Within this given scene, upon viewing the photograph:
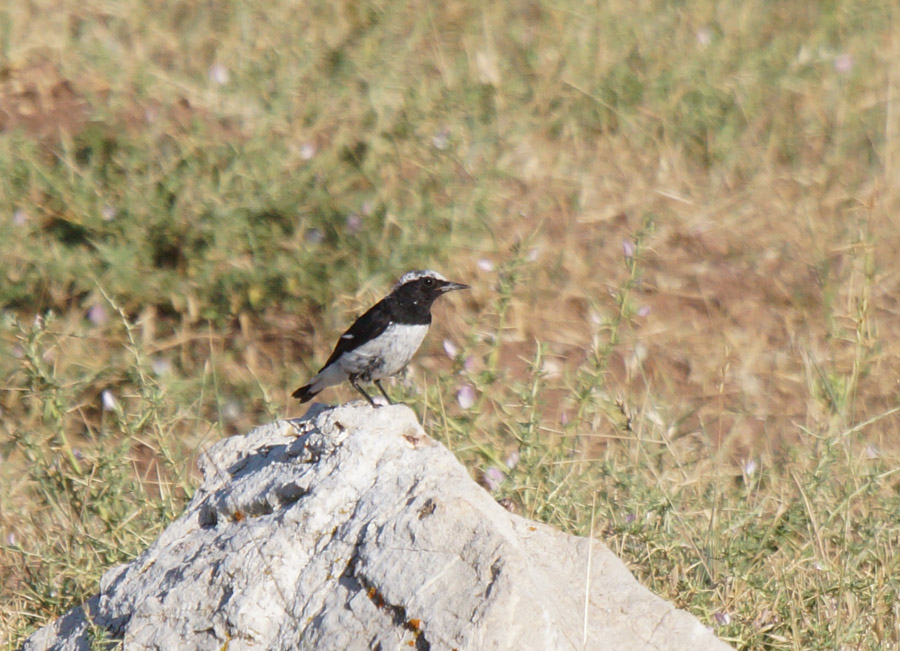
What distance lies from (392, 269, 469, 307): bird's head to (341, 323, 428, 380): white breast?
0.46 feet

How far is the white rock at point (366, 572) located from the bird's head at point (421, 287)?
1.50 m

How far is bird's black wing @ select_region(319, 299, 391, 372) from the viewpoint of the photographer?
197 inches

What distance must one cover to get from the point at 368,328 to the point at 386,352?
140mm

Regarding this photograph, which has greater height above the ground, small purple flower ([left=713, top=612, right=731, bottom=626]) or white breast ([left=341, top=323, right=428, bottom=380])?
white breast ([left=341, top=323, right=428, bottom=380])

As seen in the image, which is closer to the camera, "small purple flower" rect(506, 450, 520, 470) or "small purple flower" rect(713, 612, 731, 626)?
"small purple flower" rect(713, 612, 731, 626)

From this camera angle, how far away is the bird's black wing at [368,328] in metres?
5.01

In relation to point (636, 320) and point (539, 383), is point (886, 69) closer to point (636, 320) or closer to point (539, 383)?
point (636, 320)

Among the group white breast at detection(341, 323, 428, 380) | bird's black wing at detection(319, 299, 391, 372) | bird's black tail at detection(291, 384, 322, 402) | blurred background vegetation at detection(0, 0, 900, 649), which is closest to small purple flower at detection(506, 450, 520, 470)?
blurred background vegetation at detection(0, 0, 900, 649)

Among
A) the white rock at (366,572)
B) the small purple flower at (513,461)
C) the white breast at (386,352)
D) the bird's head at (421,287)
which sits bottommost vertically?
the small purple flower at (513,461)

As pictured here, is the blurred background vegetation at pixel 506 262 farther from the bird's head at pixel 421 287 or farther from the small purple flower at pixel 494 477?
the bird's head at pixel 421 287

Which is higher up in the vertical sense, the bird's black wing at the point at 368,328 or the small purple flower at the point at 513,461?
the bird's black wing at the point at 368,328

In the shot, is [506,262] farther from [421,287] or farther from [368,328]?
[368,328]

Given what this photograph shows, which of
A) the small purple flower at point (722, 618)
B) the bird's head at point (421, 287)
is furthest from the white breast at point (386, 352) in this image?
the small purple flower at point (722, 618)

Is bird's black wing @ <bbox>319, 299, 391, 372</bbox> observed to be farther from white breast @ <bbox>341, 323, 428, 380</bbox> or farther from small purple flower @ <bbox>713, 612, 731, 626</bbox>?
small purple flower @ <bbox>713, 612, 731, 626</bbox>
